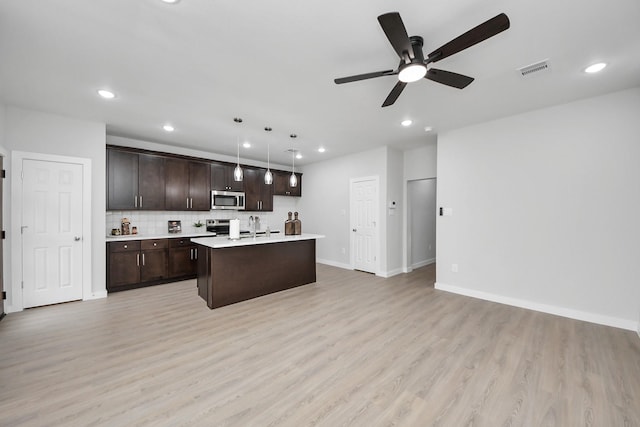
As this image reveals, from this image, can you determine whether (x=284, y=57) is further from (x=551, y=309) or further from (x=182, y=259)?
(x=551, y=309)

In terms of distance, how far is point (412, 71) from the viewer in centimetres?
196

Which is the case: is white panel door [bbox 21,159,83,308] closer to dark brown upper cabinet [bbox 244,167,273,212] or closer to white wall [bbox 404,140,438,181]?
dark brown upper cabinet [bbox 244,167,273,212]

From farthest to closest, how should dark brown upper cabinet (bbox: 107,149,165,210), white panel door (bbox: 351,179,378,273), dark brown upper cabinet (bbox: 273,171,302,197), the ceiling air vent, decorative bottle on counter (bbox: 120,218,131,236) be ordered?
dark brown upper cabinet (bbox: 273,171,302,197) < white panel door (bbox: 351,179,378,273) < decorative bottle on counter (bbox: 120,218,131,236) < dark brown upper cabinet (bbox: 107,149,165,210) < the ceiling air vent

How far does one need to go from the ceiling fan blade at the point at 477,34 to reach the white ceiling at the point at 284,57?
9.8 inches

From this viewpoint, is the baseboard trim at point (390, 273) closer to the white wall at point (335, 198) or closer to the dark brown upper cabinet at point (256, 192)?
the white wall at point (335, 198)

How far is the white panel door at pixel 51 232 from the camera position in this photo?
345 cm

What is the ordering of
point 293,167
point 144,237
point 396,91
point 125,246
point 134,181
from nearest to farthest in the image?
point 396,91 < point 125,246 < point 144,237 < point 134,181 < point 293,167

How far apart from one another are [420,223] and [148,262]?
5824 millimetres

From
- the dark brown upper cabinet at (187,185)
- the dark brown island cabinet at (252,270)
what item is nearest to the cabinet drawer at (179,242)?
the dark brown upper cabinet at (187,185)

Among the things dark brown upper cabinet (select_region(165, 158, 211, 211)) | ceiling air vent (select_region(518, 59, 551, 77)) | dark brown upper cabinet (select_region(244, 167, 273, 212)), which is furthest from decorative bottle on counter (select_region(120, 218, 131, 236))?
ceiling air vent (select_region(518, 59, 551, 77))

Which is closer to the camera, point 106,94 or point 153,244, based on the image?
point 106,94

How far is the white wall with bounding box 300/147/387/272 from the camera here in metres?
5.47

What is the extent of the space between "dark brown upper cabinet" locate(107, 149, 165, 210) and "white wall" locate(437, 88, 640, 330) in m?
5.22

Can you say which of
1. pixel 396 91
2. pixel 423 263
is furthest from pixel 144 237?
pixel 423 263
